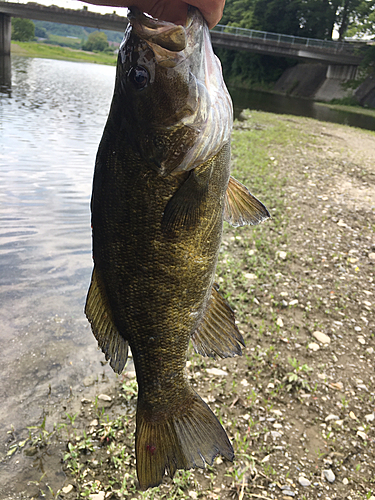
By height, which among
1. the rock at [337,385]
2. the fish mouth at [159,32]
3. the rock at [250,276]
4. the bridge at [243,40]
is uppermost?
the bridge at [243,40]

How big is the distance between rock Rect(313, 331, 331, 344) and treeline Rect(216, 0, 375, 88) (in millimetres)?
55384

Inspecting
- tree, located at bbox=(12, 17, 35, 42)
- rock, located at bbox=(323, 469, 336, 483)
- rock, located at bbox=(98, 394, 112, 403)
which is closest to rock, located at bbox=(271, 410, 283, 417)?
rock, located at bbox=(323, 469, 336, 483)

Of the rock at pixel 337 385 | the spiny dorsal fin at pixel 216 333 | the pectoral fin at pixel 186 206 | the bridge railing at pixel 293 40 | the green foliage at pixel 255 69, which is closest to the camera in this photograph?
the pectoral fin at pixel 186 206

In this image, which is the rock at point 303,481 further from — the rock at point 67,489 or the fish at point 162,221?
the fish at point 162,221

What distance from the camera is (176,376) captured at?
1.88m

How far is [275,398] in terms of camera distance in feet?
13.6

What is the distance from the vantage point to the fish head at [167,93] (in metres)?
1.48

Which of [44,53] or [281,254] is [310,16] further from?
[281,254]

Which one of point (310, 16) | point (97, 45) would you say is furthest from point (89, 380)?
point (97, 45)

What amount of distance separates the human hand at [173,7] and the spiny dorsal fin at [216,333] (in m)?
1.15

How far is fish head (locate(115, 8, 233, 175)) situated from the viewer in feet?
4.85

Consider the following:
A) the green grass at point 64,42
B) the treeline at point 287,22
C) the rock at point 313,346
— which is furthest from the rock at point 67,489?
the green grass at point 64,42

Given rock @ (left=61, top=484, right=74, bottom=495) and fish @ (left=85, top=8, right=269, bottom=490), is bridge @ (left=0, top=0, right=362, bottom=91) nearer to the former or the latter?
rock @ (left=61, top=484, right=74, bottom=495)

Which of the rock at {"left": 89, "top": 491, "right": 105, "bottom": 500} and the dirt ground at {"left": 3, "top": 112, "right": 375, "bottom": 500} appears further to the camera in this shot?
the dirt ground at {"left": 3, "top": 112, "right": 375, "bottom": 500}
